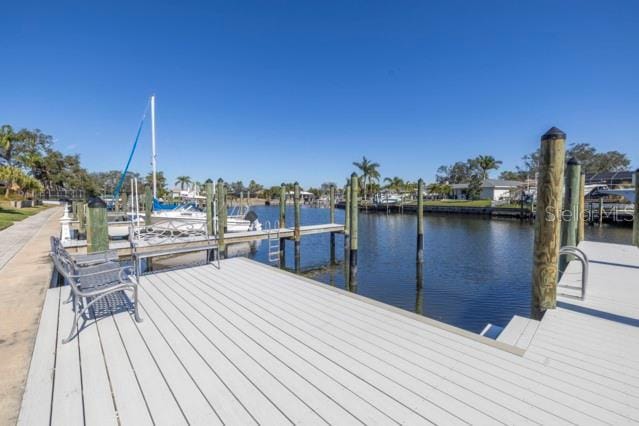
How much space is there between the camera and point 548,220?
4.42m

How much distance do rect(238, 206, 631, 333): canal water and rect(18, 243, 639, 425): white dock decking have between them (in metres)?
4.46

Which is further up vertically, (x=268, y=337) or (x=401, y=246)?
(x=268, y=337)

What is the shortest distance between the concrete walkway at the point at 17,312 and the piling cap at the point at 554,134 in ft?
21.0

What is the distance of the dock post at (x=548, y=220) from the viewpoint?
4.36 m

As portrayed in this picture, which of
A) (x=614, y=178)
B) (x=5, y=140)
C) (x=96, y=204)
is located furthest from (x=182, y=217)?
(x=614, y=178)

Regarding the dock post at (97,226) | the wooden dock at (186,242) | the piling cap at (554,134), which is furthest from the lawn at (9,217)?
the piling cap at (554,134)

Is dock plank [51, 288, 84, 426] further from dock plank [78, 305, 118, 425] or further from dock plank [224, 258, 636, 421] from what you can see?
dock plank [224, 258, 636, 421]

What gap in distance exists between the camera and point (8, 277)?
6.48 m

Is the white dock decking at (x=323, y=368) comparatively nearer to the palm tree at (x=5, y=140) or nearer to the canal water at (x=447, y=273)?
the canal water at (x=447, y=273)

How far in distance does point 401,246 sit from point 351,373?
17.2 metres

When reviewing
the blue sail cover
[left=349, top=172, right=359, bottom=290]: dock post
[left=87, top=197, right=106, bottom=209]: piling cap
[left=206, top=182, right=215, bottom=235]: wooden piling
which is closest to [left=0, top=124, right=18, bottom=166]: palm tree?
the blue sail cover

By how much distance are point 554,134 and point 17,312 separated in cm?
804

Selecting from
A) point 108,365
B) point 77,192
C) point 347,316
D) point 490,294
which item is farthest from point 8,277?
point 77,192

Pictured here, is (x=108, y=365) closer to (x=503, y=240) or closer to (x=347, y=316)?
(x=347, y=316)
